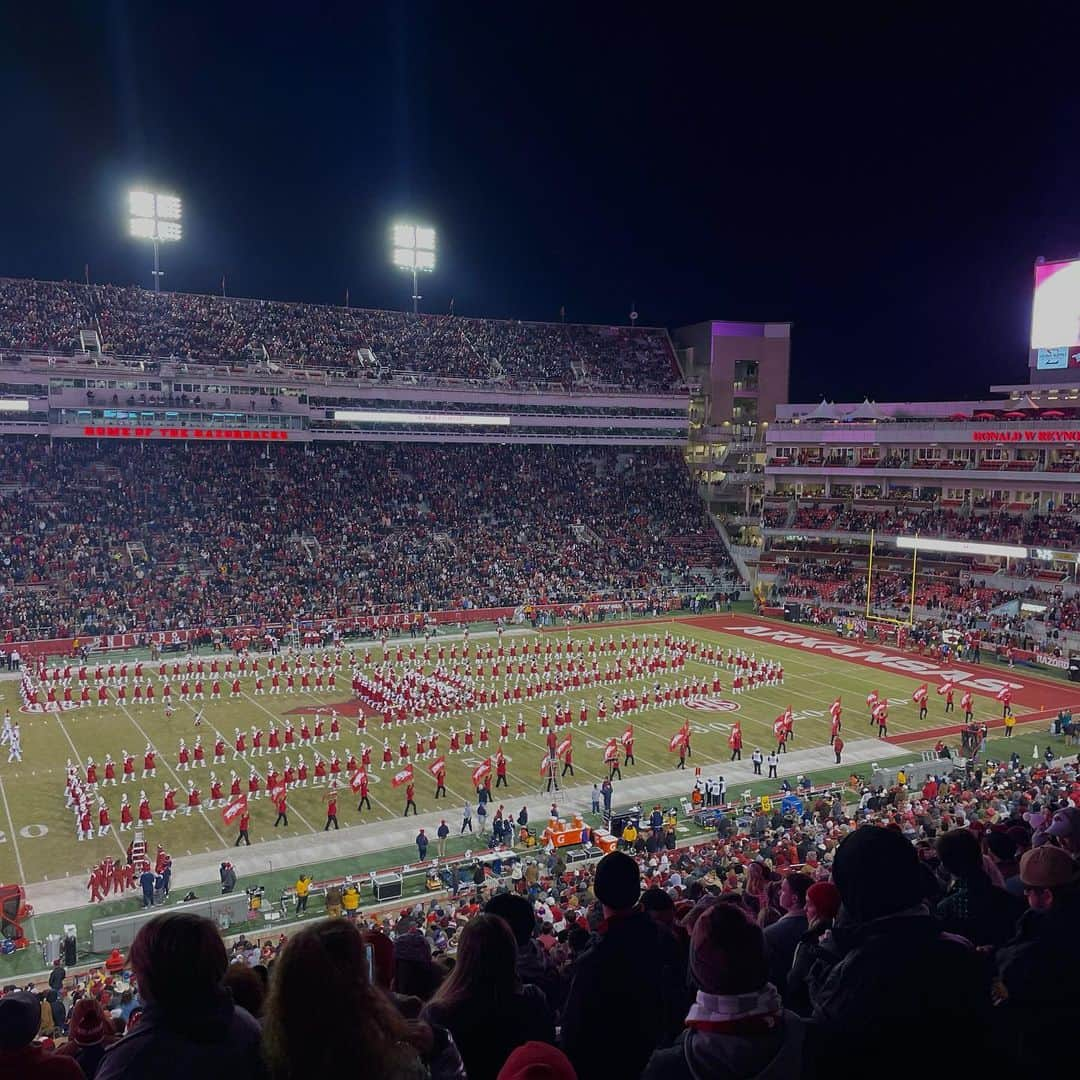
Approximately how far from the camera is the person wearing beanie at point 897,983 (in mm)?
2852

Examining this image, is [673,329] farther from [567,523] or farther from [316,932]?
[316,932]

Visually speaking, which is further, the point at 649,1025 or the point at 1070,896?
the point at 1070,896

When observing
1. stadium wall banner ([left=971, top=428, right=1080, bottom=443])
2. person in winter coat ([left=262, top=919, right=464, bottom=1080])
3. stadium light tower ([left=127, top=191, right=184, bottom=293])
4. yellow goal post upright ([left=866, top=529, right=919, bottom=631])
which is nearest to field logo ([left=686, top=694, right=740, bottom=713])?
yellow goal post upright ([left=866, top=529, right=919, bottom=631])

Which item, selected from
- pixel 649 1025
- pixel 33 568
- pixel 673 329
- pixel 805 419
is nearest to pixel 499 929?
pixel 649 1025

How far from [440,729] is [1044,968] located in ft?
73.1

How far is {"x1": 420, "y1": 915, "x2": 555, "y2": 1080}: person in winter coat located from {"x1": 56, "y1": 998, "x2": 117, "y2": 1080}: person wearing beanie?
8.21 ft

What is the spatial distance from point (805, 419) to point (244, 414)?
28.4m

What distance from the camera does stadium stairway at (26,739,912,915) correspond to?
1595cm

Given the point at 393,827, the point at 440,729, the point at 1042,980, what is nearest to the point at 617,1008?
the point at 1042,980

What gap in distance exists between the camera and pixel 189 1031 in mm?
2551

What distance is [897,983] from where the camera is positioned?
2.88m

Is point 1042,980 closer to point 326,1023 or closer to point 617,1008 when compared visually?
point 617,1008

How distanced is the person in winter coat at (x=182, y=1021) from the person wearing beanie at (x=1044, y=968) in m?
2.59

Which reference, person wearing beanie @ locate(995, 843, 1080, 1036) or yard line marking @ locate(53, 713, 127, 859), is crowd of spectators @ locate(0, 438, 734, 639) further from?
person wearing beanie @ locate(995, 843, 1080, 1036)
